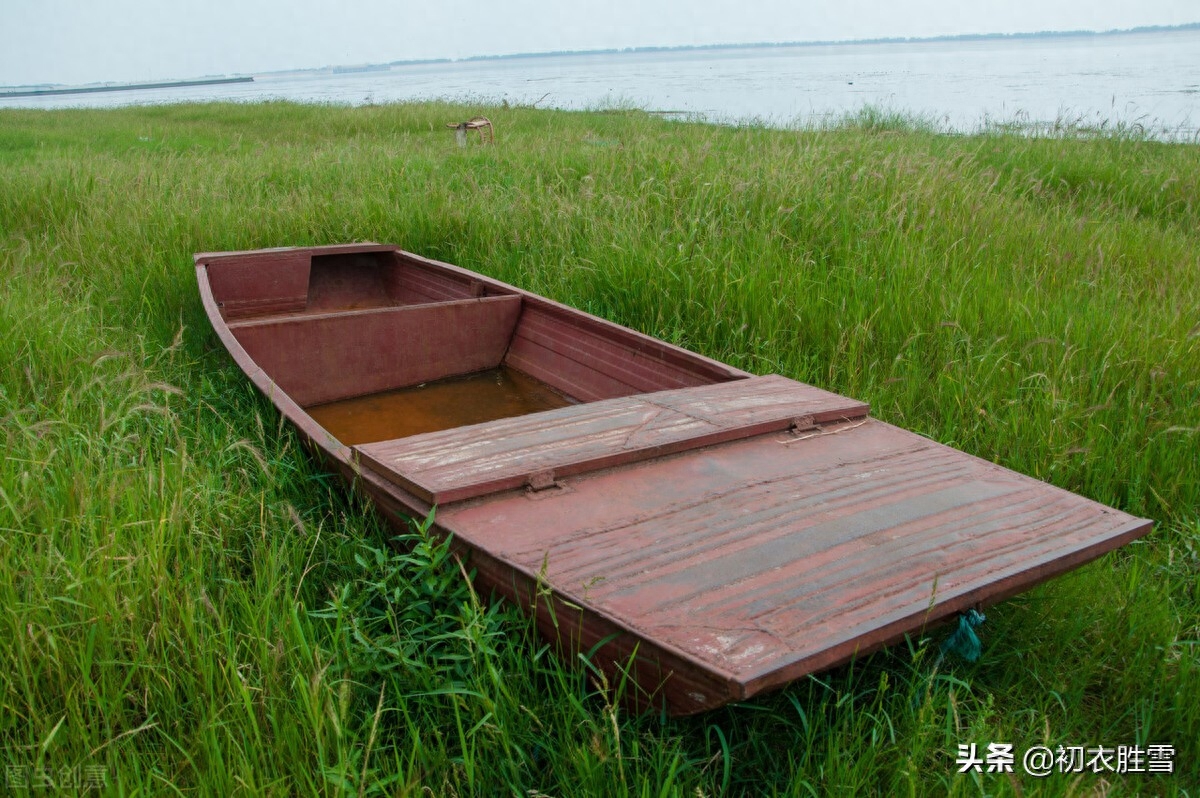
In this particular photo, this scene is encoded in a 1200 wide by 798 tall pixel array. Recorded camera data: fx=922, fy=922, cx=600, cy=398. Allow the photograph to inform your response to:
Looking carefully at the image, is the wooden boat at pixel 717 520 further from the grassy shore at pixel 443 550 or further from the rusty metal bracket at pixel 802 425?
the grassy shore at pixel 443 550

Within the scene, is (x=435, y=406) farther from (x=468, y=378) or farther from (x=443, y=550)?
(x=443, y=550)

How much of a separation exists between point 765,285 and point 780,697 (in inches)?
110

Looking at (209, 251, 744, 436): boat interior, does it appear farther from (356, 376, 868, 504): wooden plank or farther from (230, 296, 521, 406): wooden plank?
(356, 376, 868, 504): wooden plank

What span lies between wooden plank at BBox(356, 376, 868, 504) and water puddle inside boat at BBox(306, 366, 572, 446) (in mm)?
1240

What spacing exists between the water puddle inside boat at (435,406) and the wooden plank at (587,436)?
1.24 meters

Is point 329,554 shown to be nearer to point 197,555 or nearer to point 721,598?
point 197,555

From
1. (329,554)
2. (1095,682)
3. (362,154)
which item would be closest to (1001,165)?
(362,154)

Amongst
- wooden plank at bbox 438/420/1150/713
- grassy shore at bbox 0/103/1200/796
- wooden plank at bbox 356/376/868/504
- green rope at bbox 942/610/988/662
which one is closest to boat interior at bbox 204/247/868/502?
wooden plank at bbox 356/376/868/504

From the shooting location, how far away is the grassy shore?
200 cm

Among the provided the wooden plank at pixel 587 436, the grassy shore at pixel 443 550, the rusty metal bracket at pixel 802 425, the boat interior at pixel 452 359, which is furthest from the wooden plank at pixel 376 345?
the rusty metal bracket at pixel 802 425

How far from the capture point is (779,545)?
2.21m

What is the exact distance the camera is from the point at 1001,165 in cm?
855

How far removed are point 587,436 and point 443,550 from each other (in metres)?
0.66

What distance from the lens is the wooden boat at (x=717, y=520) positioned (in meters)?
1.88
